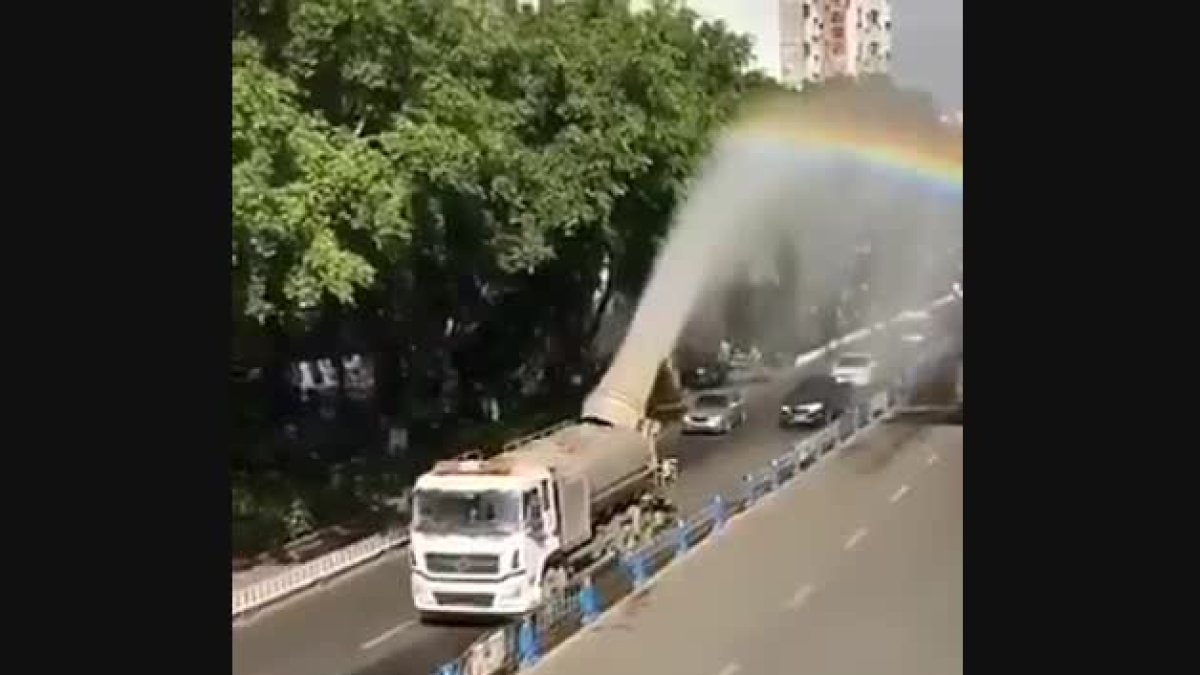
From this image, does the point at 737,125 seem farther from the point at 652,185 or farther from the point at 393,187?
the point at 393,187

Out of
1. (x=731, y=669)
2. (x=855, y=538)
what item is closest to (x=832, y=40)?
(x=855, y=538)

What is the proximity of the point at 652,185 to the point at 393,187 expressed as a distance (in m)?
0.77

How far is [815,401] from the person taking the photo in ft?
19.4

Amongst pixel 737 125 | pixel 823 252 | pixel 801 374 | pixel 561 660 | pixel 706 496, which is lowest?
pixel 561 660

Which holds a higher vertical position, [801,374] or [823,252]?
[823,252]

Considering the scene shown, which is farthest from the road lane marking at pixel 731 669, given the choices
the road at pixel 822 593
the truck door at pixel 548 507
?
the truck door at pixel 548 507

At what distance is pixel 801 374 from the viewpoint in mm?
5875

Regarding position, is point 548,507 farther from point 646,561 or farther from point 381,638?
point 381,638

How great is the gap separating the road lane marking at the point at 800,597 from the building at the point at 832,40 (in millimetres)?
1493

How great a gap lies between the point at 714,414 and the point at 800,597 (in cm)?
59

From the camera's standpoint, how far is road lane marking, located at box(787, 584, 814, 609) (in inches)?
225

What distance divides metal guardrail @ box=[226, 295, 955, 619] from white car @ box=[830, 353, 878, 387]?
261 millimetres

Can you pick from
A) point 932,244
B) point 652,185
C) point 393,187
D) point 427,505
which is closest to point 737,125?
point 652,185

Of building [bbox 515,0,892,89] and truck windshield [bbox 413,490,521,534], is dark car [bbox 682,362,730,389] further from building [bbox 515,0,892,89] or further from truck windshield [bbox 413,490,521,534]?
building [bbox 515,0,892,89]
